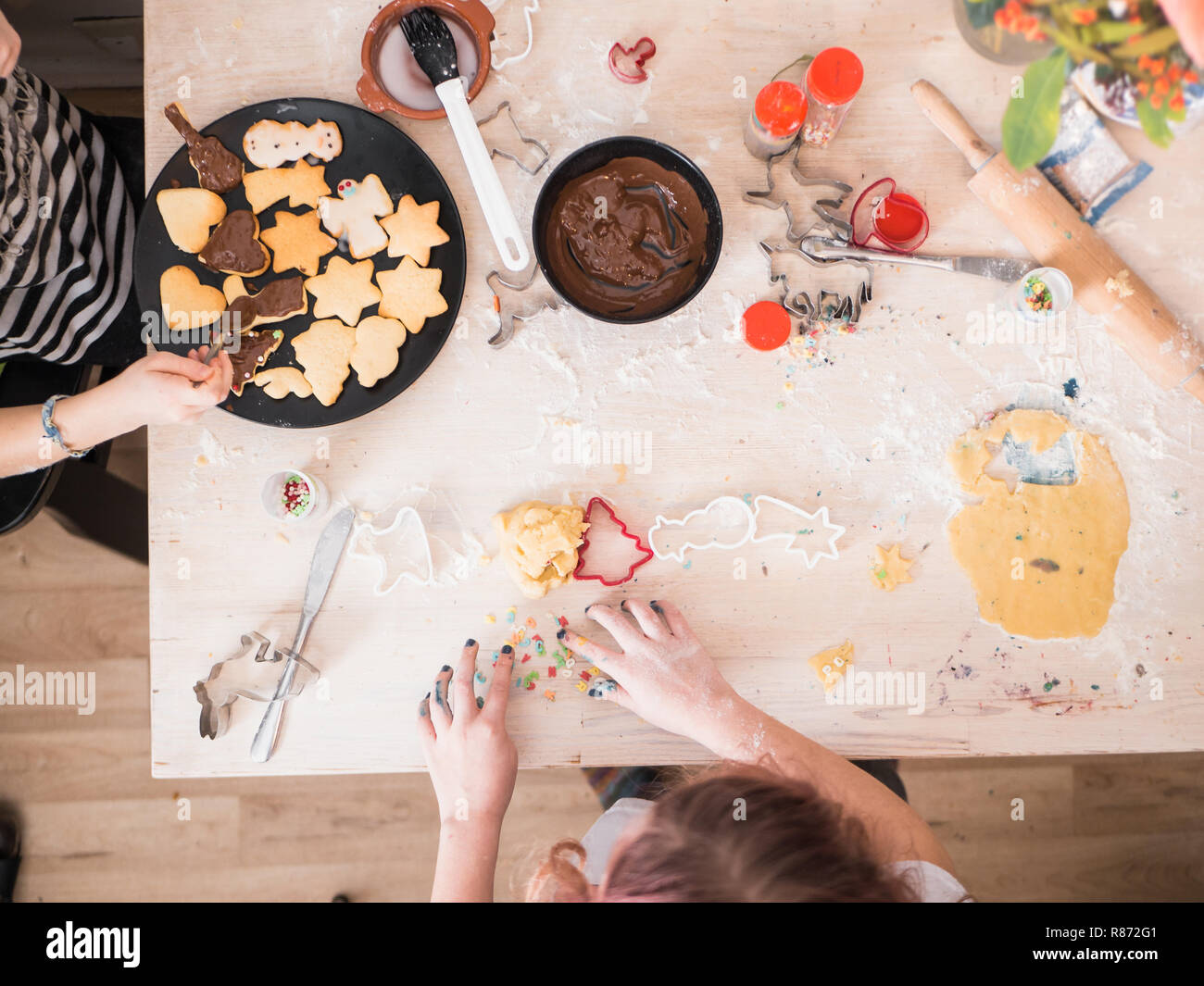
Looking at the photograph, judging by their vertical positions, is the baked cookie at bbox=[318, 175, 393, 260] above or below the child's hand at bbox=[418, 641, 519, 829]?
above

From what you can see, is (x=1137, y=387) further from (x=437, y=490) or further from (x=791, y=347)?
(x=437, y=490)

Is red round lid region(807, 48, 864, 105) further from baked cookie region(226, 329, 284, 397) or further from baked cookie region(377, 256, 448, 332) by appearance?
baked cookie region(226, 329, 284, 397)

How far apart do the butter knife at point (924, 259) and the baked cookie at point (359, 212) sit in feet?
2.02

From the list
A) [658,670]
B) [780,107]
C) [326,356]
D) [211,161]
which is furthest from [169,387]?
[780,107]

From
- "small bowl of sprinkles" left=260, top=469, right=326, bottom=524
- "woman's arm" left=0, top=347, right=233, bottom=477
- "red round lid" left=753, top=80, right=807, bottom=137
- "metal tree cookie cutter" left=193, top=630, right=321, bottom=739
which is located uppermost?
"red round lid" left=753, top=80, right=807, bottom=137

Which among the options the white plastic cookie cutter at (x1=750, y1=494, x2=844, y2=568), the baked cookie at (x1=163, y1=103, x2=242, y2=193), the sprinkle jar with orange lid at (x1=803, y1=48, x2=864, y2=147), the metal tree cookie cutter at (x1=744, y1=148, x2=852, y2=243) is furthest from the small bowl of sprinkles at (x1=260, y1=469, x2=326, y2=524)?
the sprinkle jar with orange lid at (x1=803, y1=48, x2=864, y2=147)

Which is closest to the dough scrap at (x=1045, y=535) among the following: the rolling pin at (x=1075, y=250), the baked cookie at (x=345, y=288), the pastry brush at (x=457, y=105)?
the rolling pin at (x=1075, y=250)

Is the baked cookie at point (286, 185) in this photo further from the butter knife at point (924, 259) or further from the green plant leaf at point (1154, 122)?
the green plant leaf at point (1154, 122)

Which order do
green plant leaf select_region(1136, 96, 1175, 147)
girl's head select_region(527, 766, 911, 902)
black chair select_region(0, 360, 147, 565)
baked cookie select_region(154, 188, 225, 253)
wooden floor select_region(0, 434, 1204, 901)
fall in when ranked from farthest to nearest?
wooden floor select_region(0, 434, 1204, 901), black chair select_region(0, 360, 147, 565), baked cookie select_region(154, 188, 225, 253), girl's head select_region(527, 766, 911, 902), green plant leaf select_region(1136, 96, 1175, 147)

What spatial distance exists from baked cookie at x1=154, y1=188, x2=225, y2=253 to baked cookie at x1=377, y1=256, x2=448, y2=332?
248mm

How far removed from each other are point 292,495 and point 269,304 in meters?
0.27

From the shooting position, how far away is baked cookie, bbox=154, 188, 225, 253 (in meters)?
1.05

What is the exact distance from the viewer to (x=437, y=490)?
3.73 feet

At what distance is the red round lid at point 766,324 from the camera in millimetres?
1084
